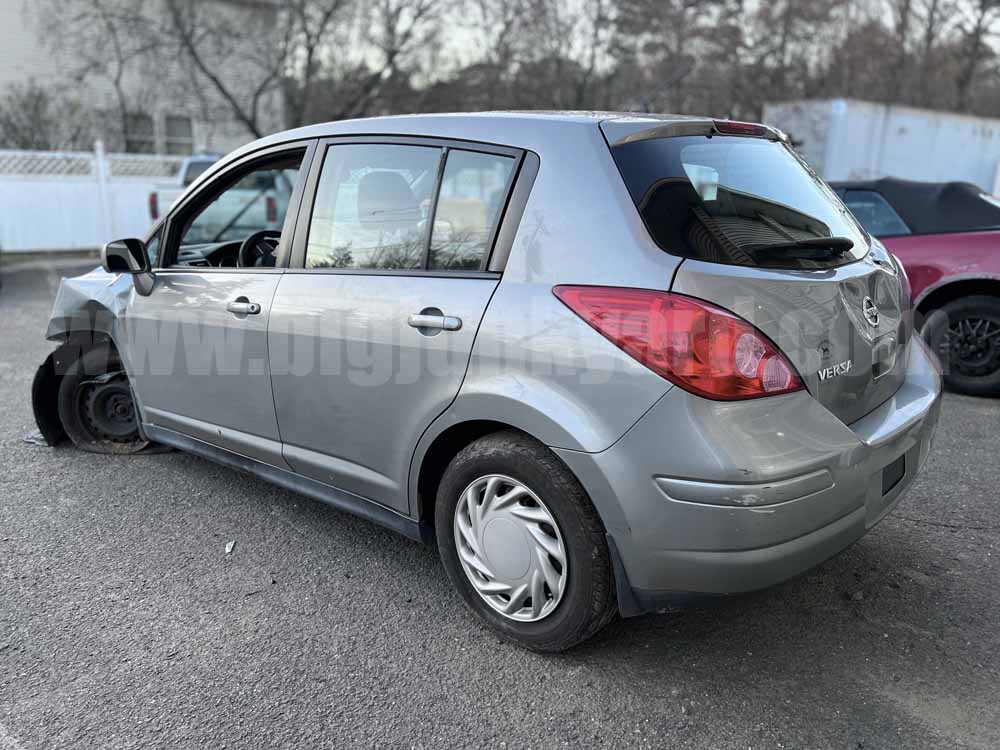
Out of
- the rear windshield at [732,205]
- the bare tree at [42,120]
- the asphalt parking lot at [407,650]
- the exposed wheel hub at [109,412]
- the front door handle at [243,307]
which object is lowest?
the asphalt parking lot at [407,650]

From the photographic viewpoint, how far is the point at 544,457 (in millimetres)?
2436

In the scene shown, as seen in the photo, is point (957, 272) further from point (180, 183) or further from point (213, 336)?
point (180, 183)

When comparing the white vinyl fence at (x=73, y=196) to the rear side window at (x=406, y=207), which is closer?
the rear side window at (x=406, y=207)

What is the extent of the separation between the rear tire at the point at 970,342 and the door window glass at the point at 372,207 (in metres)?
4.52

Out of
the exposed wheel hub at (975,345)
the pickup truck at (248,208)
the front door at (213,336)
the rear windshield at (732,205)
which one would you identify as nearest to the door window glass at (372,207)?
the front door at (213,336)

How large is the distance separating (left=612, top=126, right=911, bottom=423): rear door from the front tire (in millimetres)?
730

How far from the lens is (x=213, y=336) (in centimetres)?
347

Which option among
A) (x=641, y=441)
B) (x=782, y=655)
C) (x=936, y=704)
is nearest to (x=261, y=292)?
(x=641, y=441)

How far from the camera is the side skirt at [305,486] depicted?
2.97m

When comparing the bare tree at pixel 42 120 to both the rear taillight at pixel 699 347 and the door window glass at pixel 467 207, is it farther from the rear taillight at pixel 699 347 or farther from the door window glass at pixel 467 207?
the rear taillight at pixel 699 347

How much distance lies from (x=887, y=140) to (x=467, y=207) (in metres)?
18.7

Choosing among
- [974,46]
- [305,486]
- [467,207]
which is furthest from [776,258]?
[974,46]

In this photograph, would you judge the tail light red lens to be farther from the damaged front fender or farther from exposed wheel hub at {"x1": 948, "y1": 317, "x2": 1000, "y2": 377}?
exposed wheel hub at {"x1": 948, "y1": 317, "x2": 1000, "y2": 377}

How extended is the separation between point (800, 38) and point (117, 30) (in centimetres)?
Answer: 1837
